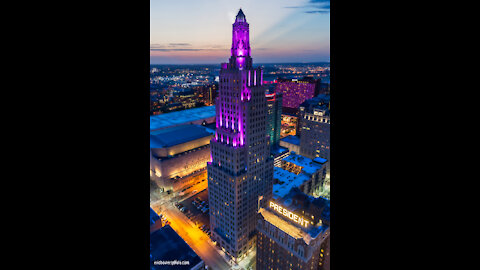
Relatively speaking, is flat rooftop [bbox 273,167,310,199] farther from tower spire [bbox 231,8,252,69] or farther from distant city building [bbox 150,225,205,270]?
tower spire [bbox 231,8,252,69]

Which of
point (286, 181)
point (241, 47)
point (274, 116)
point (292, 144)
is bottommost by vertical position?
point (286, 181)

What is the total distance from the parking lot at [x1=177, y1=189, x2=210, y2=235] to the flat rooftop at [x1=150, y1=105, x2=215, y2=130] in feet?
169

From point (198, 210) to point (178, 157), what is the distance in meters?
25.6

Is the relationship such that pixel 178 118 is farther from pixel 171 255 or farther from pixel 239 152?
pixel 171 255

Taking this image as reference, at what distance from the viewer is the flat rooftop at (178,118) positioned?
13695 cm

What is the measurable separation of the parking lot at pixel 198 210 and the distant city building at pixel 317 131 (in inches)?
2055

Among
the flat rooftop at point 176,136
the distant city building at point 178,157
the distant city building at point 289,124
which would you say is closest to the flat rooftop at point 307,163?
the distant city building at point 178,157

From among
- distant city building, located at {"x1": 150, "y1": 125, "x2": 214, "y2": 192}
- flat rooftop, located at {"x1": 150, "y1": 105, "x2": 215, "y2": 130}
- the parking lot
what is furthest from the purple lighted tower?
flat rooftop, located at {"x1": 150, "y1": 105, "x2": 215, "y2": 130}

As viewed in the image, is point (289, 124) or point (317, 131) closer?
point (317, 131)

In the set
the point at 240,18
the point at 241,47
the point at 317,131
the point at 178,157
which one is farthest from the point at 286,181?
the point at 240,18

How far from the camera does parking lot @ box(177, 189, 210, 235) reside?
3072 inches

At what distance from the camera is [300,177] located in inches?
3356
